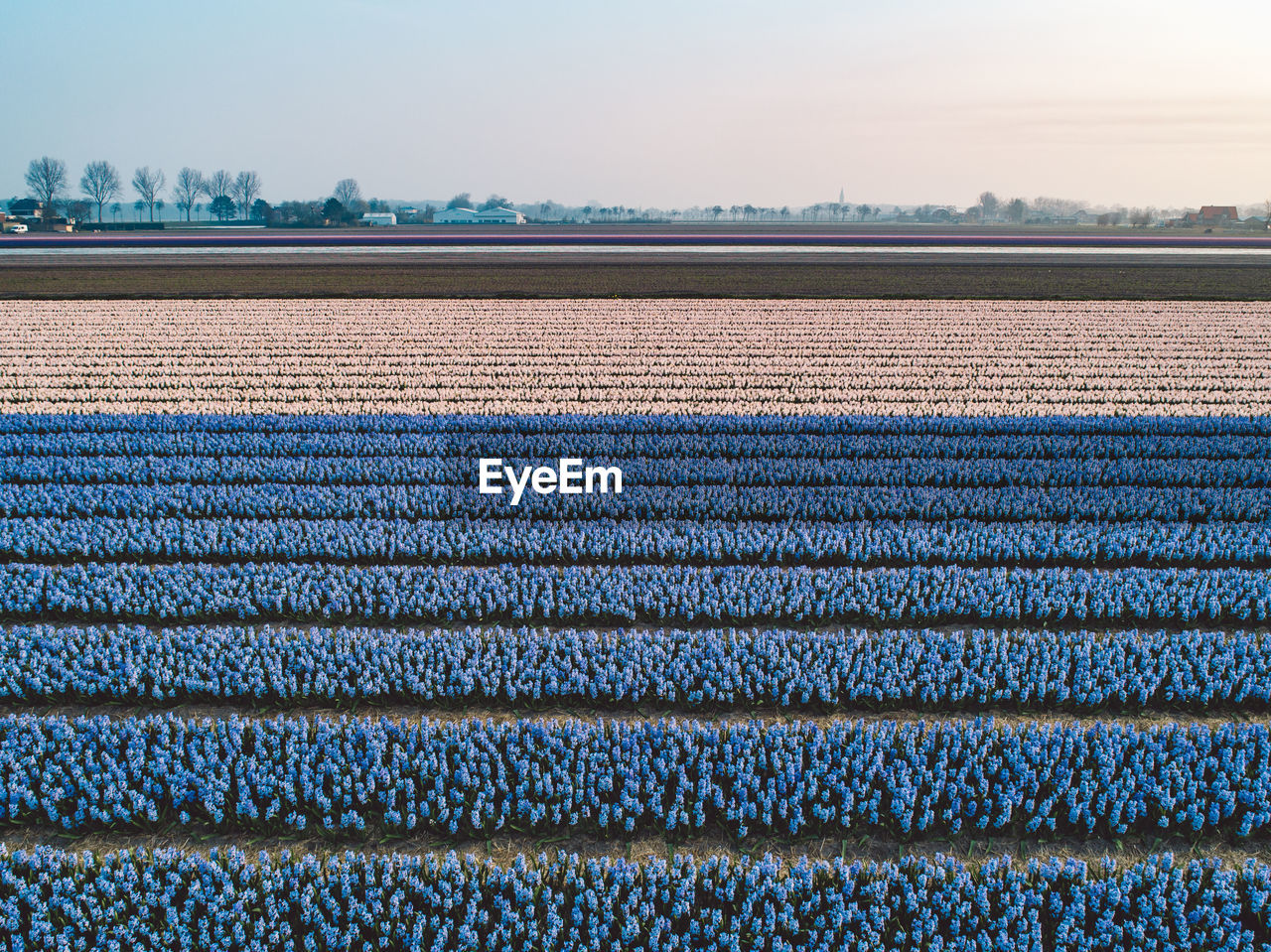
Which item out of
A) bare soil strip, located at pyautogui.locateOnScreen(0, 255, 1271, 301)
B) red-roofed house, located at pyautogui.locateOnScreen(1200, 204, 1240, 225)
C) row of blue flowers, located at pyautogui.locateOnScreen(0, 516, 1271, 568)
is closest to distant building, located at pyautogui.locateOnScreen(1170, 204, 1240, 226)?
red-roofed house, located at pyautogui.locateOnScreen(1200, 204, 1240, 225)

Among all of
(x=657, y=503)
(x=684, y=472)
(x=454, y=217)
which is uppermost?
(x=454, y=217)

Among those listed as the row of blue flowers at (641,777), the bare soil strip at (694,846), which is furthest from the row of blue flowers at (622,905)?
the row of blue flowers at (641,777)

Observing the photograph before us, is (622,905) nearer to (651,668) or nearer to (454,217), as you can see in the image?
(651,668)

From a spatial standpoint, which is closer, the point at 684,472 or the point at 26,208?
the point at 684,472

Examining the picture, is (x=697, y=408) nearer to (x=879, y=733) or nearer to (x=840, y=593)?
(x=840, y=593)

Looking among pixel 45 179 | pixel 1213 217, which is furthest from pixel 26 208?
pixel 1213 217

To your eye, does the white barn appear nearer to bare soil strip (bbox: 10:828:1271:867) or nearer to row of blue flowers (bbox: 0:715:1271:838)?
row of blue flowers (bbox: 0:715:1271:838)
